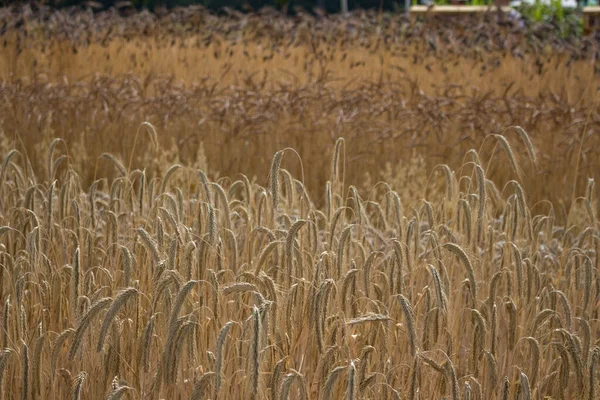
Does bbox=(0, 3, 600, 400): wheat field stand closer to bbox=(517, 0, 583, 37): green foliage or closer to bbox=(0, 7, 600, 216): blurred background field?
bbox=(0, 7, 600, 216): blurred background field

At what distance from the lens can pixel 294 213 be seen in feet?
14.3

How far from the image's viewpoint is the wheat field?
2.00m

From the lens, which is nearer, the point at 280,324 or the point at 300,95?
the point at 280,324

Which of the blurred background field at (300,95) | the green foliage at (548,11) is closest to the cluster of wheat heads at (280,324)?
the blurred background field at (300,95)

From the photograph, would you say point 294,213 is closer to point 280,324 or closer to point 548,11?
point 280,324

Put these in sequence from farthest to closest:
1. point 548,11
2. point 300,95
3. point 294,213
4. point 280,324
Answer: point 548,11 → point 300,95 → point 294,213 → point 280,324

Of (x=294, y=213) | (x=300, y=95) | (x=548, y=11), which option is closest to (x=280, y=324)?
(x=294, y=213)

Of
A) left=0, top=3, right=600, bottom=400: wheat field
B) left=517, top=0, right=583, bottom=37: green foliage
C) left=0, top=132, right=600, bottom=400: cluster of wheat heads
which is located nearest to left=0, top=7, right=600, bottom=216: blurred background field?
left=0, top=3, right=600, bottom=400: wheat field

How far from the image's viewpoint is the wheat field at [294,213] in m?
2.00

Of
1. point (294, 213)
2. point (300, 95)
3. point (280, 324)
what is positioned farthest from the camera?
point (300, 95)

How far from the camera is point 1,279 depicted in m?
2.60

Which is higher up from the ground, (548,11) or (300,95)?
(300,95)

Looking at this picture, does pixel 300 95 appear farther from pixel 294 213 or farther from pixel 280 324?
pixel 280 324

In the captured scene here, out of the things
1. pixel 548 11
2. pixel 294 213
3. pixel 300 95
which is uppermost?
pixel 300 95
